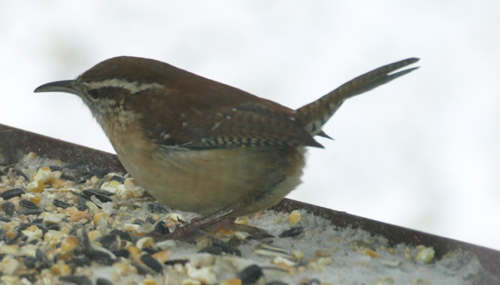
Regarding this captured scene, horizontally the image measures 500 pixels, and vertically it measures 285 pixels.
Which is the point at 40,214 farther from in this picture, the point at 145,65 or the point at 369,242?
the point at 369,242

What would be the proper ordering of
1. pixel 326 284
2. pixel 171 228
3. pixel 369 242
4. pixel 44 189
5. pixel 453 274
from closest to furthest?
1. pixel 326 284
2. pixel 453 274
3. pixel 369 242
4. pixel 171 228
5. pixel 44 189

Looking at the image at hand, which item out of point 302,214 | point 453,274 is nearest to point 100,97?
point 302,214

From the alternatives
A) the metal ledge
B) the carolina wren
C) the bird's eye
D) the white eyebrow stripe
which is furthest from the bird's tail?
the bird's eye

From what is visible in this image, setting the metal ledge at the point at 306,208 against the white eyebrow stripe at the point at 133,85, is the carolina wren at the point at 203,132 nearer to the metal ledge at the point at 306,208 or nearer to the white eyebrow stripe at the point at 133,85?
the white eyebrow stripe at the point at 133,85

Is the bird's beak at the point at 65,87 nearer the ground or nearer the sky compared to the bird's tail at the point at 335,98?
nearer the sky

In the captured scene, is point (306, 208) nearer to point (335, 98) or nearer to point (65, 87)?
point (335, 98)

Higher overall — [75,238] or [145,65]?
[145,65]

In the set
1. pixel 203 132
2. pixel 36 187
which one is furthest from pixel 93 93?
pixel 36 187

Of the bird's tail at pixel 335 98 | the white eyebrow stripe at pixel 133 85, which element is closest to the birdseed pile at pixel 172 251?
the bird's tail at pixel 335 98

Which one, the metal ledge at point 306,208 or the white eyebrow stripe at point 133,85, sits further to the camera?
the white eyebrow stripe at point 133,85
